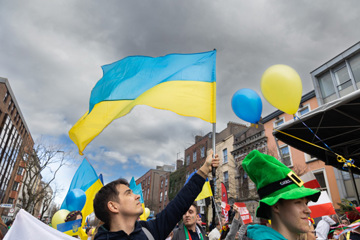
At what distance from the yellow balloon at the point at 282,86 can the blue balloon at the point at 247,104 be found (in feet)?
1.48

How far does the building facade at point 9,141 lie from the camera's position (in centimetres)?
3888

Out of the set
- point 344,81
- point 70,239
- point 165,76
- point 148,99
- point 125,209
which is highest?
point 344,81

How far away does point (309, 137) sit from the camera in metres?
8.44

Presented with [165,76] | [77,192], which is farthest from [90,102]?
[77,192]

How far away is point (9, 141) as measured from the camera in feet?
143

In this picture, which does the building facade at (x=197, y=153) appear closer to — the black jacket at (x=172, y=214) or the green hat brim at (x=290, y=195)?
the black jacket at (x=172, y=214)

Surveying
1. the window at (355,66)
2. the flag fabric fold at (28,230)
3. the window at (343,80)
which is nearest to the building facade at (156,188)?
the window at (343,80)

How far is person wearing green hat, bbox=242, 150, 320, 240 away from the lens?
169cm

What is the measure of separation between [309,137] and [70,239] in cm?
852

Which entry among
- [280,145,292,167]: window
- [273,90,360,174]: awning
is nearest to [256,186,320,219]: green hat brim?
[273,90,360,174]: awning

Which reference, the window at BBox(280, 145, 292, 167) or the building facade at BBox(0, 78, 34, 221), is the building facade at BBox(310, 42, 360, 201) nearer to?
the window at BBox(280, 145, 292, 167)

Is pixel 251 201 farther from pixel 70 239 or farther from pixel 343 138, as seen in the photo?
pixel 70 239

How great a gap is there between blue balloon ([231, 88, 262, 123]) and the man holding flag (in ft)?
14.2

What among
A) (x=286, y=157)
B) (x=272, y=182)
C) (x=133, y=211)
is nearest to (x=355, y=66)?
(x=286, y=157)
